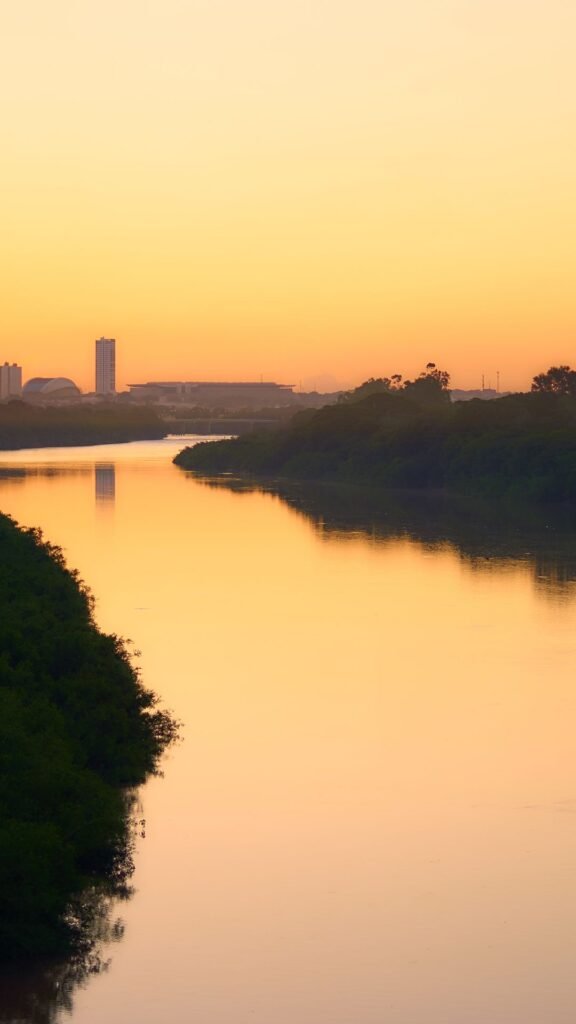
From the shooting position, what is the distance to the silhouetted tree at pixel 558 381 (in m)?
120

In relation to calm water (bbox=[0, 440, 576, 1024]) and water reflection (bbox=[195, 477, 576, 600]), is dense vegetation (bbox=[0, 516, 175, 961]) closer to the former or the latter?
calm water (bbox=[0, 440, 576, 1024])

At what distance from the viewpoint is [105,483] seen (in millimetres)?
85500

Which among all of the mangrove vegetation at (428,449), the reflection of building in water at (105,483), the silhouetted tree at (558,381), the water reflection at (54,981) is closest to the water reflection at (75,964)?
the water reflection at (54,981)

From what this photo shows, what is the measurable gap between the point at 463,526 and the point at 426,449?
30.7 metres

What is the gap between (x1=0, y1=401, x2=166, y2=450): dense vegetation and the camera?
6129 inches

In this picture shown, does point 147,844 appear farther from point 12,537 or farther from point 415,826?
point 12,537

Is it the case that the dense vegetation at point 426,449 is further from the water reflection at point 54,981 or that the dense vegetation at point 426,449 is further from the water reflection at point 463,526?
the water reflection at point 54,981

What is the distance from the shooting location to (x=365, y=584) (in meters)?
41.8

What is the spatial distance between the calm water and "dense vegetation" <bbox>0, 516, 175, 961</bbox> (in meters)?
0.49

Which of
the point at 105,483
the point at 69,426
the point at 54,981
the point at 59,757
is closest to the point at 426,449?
the point at 105,483

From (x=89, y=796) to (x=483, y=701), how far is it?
11.2m

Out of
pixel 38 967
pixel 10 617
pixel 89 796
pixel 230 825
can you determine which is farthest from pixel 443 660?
pixel 38 967

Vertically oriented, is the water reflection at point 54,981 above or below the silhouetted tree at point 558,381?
below

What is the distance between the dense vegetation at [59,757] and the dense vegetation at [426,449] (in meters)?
50.5
